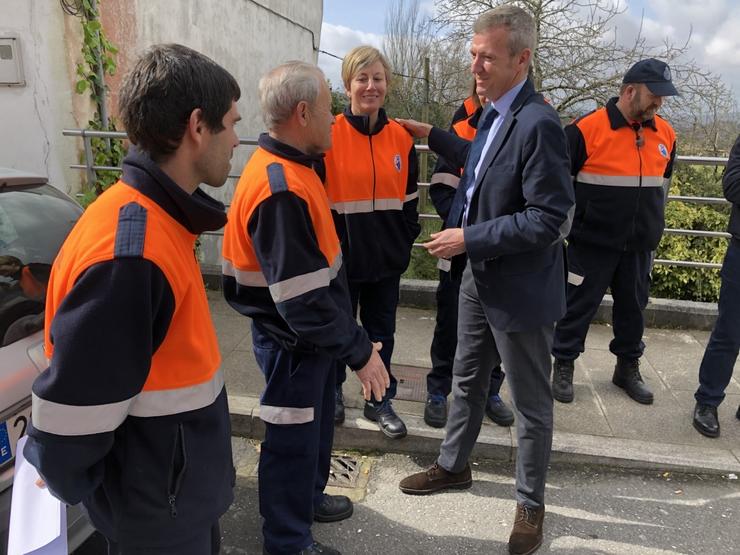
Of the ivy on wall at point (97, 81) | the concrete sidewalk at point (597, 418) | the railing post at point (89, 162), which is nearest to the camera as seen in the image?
the concrete sidewalk at point (597, 418)

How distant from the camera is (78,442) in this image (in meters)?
1.22

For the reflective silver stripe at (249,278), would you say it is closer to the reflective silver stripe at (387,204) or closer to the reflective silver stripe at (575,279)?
the reflective silver stripe at (387,204)

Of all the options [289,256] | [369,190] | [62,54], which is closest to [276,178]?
[289,256]

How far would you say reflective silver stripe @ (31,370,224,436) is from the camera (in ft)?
3.90

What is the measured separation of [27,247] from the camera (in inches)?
85.7

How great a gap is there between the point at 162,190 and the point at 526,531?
2.16m

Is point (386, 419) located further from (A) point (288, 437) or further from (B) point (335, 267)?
(B) point (335, 267)

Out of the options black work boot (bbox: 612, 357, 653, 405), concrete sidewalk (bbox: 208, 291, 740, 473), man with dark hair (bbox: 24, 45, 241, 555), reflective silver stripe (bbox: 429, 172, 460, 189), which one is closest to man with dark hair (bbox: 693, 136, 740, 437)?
concrete sidewalk (bbox: 208, 291, 740, 473)

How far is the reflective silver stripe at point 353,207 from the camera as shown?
2977 mm

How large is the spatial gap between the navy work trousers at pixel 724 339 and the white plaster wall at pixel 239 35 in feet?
17.8

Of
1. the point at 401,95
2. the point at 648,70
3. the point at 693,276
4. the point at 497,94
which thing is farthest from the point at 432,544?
the point at 401,95

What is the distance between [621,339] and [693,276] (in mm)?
2998

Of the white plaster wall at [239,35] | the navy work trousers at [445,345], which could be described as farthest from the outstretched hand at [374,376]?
the white plaster wall at [239,35]

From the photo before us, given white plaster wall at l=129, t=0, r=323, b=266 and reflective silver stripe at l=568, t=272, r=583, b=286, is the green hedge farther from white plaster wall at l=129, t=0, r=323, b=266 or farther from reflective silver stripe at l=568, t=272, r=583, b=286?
white plaster wall at l=129, t=0, r=323, b=266
